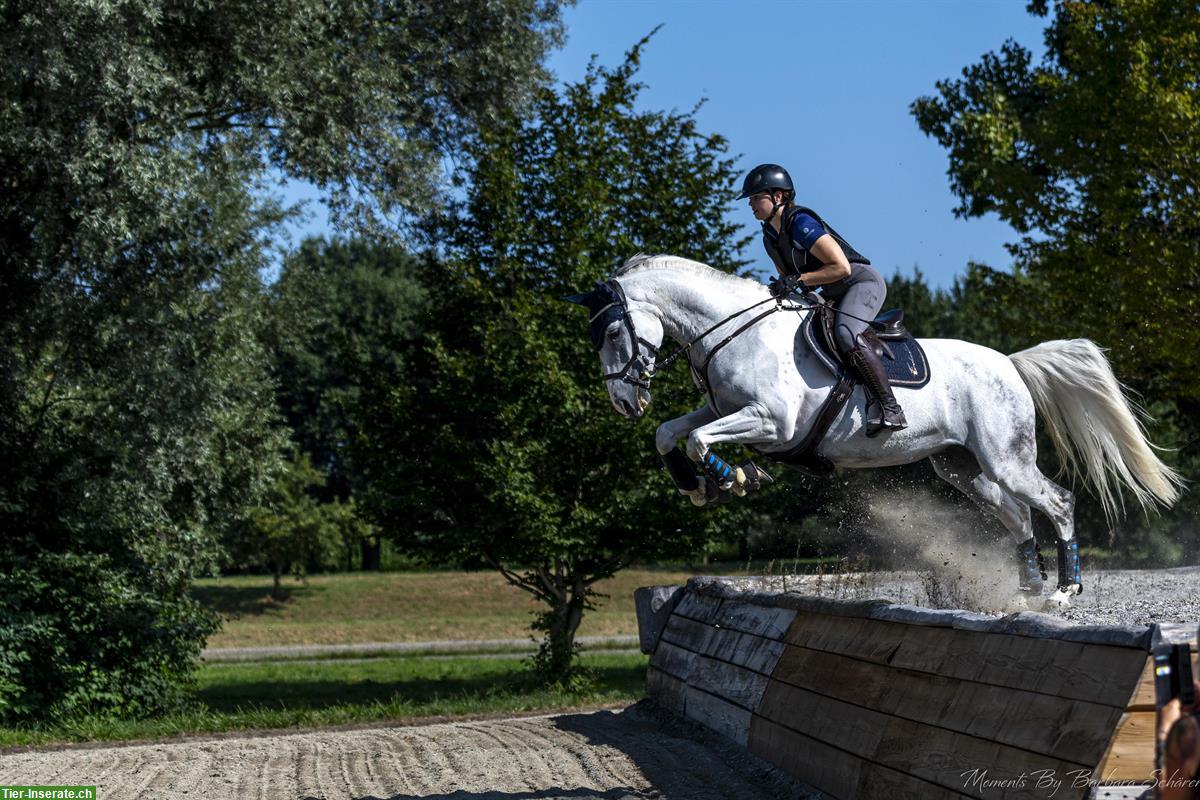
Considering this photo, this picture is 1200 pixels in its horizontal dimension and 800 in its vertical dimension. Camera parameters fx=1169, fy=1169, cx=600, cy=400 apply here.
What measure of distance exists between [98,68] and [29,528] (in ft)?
19.6

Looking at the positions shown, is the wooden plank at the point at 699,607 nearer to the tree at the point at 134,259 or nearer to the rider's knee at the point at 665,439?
the rider's knee at the point at 665,439

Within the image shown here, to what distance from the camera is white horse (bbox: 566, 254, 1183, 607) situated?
273 inches

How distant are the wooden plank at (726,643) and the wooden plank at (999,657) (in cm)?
83

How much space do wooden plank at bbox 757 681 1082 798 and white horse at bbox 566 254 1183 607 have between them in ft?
4.70

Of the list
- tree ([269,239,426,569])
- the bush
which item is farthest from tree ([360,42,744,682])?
tree ([269,239,426,569])

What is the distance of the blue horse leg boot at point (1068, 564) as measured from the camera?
780cm

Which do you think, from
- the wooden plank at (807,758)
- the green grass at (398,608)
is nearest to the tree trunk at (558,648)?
the wooden plank at (807,758)

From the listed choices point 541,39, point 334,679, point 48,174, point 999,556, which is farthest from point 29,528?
point 999,556

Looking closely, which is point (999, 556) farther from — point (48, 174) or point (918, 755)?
point (48, 174)

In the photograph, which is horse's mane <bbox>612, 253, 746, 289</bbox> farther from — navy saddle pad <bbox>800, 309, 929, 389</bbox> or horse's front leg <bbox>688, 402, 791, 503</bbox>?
horse's front leg <bbox>688, 402, 791, 503</bbox>

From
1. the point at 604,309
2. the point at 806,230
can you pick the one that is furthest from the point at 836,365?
the point at 604,309

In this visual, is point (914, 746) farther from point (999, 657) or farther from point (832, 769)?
point (832, 769)

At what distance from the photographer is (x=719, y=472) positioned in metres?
6.80

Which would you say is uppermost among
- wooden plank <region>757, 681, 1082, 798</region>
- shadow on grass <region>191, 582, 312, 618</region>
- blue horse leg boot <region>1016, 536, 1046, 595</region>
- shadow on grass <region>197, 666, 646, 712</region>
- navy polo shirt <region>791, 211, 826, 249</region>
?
navy polo shirt <region>791, 211, 826, 249</region>
